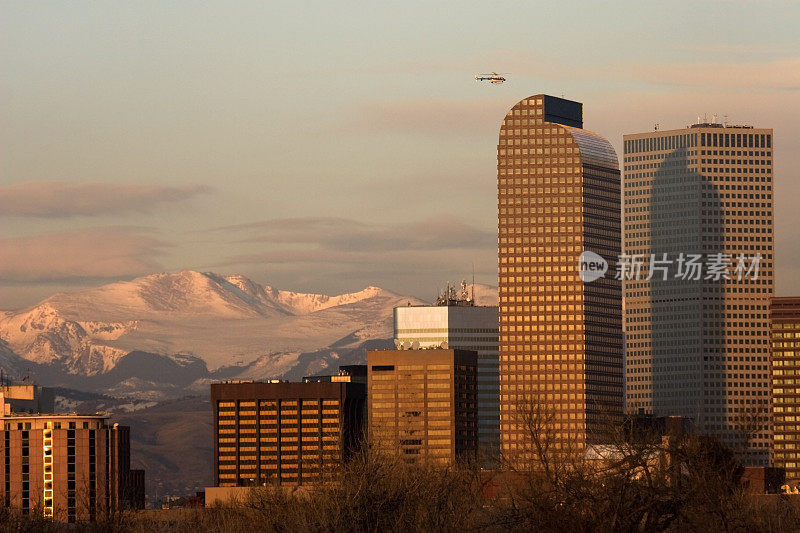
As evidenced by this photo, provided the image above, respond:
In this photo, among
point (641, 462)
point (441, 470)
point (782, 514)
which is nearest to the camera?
point (641, 462)

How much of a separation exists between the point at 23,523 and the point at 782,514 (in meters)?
58.1

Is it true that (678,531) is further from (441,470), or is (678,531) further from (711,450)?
(441,470)

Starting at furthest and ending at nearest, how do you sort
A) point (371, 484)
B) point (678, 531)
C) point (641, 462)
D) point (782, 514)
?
1. point (782, 514)
2. point (371, 484)
3. point (678, 531)
4. point (641, 462)

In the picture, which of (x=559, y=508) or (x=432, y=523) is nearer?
(x=559, y=508)

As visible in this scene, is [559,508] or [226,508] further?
[226,508]

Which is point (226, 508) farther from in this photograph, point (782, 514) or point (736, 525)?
point (736, 525)

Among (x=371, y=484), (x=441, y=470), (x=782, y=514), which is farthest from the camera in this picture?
(x=441, y=470)

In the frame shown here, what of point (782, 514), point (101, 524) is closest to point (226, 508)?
point (101, 524)

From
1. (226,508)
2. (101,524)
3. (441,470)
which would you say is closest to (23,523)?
(101,524)

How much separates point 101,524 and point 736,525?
55.7 m

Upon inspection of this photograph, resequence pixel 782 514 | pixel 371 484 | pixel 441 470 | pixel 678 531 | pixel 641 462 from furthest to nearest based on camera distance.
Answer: pixel 441 470 < pixel 782 514 < pixel 371 484 < pixel 678 531 < pixel 641 462

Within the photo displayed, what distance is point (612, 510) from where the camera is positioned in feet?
274

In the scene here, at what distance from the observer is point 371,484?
102 m

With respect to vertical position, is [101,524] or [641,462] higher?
[641,462]
